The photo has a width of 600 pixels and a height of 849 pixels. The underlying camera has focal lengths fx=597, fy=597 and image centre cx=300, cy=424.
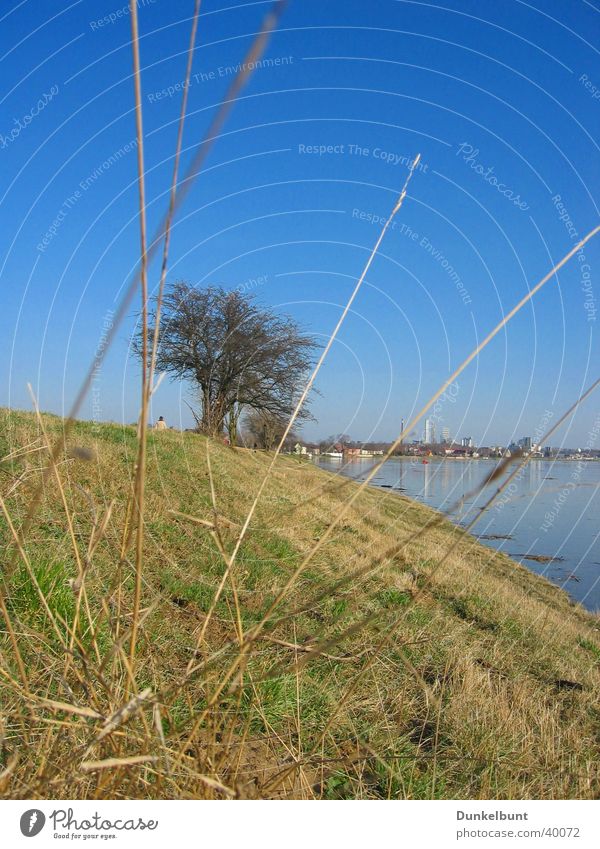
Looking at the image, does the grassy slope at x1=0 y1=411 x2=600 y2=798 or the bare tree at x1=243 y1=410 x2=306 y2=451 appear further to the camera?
the bare tree at x1=243 y1=410 x2=306 y2=451

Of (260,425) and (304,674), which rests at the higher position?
(260,425)

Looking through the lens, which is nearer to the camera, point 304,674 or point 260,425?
point 304,674

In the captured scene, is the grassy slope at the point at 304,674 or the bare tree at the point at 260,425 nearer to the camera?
the grassy slope at the point at 304,674

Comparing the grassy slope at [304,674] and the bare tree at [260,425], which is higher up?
the bare tree at [260,425]

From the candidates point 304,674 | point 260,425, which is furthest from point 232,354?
point 304,674

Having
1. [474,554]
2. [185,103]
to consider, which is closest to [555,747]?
[185,103]

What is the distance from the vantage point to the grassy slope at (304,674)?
1422mm

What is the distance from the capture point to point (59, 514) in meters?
4.18

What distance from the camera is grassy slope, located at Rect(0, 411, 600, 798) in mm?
1422

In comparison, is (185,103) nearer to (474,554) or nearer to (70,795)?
(70,795)

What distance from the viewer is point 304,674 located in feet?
8.64

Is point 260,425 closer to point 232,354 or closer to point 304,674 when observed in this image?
point 232,354

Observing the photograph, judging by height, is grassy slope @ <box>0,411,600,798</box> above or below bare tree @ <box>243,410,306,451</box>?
below

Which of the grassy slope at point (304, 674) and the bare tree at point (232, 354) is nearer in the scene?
the grassy slope at point (304, 674)
